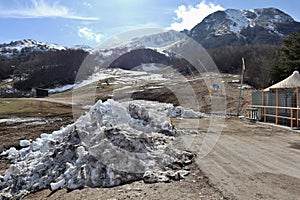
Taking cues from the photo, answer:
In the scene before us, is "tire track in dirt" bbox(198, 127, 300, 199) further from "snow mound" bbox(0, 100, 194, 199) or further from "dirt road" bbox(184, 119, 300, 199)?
"snow mound" bbox(0, 100, 194, 199)

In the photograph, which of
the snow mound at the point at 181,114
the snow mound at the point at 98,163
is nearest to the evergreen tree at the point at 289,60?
the snow mound at the point at 181,114

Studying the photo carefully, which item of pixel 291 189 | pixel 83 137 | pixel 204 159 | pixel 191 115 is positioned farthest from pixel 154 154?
pixel 191 115

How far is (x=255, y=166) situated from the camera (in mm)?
8891

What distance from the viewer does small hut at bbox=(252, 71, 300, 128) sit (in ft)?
57.5

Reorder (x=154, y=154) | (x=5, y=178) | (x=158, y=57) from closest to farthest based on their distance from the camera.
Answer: (x=154, y=154)
(x=5, y=178)
(x=158, y=57)

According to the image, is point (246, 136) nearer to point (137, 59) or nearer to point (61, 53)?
point (137, 59)

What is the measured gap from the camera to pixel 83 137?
10.5 meters

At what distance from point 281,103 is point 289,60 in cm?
1768

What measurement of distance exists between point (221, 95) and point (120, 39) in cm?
2481

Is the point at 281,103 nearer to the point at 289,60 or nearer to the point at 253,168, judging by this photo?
the point at 253,168

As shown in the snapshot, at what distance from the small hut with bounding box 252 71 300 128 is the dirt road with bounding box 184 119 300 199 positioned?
3.84m

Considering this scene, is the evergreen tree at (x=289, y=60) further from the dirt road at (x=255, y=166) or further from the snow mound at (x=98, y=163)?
the snow mound at (x=98, y=163)

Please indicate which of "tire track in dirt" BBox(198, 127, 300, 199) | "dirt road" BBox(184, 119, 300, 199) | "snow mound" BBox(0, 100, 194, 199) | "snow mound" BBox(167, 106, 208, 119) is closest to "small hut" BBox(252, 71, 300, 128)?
"dirt road" BBox(184, 119, 300, 199)

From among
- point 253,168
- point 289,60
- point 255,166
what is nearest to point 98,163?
point 253,168
